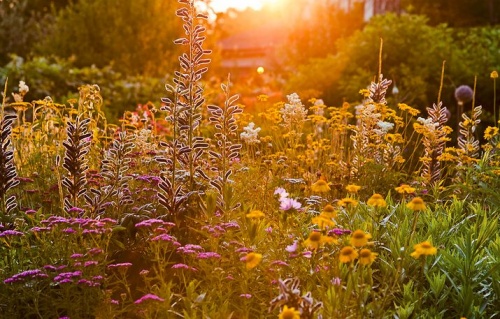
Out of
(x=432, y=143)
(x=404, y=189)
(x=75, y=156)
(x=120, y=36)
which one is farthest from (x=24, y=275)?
(x=120, y=36)

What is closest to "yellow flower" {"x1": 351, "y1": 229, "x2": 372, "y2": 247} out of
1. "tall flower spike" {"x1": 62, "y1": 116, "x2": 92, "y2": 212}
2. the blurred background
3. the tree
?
"tall flower spike" {"x1": 62, "y1": 116, "x2": 92, "y2": 212}

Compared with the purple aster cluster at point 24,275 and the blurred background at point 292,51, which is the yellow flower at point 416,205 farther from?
the blurred background at point 292,51

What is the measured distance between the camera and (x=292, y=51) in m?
21.7

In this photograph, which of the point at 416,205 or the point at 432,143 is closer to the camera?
the point at 416,205

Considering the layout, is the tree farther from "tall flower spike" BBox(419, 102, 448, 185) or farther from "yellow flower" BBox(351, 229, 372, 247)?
"yellow flower" BBox(351, 229, 372, 247)

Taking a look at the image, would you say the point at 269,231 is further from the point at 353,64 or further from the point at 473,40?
the point at 473,40

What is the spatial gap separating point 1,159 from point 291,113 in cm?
251

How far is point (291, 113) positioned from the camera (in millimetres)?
6336

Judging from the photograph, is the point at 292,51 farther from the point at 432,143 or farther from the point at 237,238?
the point at 237,238

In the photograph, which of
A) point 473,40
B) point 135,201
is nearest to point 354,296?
point 135,201

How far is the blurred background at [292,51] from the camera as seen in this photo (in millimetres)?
13445

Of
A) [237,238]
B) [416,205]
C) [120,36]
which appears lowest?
[120,36]

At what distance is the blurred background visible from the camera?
44.1 ft

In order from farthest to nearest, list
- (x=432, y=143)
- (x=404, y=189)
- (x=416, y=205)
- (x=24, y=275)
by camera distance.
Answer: (x=432, y=143) < (x=24, y=275) < (x=404, y=189) < (x=416, y=205)
